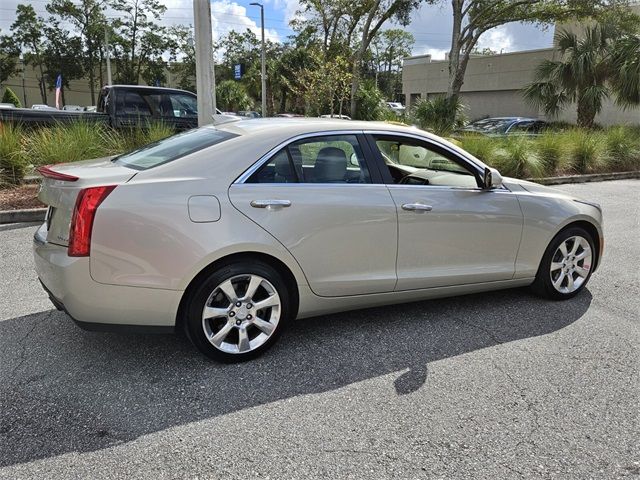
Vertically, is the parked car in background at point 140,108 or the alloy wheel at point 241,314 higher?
the parked car in background at point 140,108

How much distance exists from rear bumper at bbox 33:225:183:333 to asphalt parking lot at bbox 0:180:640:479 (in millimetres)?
363

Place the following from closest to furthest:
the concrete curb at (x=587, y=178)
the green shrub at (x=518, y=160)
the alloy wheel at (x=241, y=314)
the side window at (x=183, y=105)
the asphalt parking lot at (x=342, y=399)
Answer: the asphalt parking lot at (x=342, y=399), the alloy wheel at (x=241, y=314), the green shrub at (x=518, y=160), the side window at (x=183, y=105), the concrete curb at (x=587, y=178)

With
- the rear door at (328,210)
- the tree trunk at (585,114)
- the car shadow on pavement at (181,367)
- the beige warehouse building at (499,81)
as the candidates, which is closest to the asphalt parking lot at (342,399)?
the car shadow on pavement at (181,367)

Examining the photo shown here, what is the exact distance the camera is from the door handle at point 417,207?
3.78 m

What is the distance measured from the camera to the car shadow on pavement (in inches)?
109

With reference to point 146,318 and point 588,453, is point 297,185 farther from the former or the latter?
point 588,453

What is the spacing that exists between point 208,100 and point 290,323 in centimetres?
593

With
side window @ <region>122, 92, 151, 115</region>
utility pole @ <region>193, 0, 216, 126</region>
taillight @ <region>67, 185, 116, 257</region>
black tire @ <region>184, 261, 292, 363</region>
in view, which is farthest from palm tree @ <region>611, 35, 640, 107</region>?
taillight @ <region>67, 185, 116, 257</region>

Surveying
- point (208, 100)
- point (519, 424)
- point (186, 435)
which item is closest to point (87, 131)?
point (208, 100)

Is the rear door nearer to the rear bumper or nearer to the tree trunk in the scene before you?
the rear bumper

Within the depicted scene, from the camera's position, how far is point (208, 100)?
8906 millimetres

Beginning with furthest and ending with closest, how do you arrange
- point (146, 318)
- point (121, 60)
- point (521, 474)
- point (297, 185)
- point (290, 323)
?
1. point (121, 60)
2. point (290, 323)
3. point (297, 185)
4. point (146, 318)
5. point (521, 474)

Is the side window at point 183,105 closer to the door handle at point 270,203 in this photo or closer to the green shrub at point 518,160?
the green shrub at point 518,160

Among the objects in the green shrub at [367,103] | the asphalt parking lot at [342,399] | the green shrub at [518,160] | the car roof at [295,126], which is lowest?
the asphalt parking lot at [342,399]
